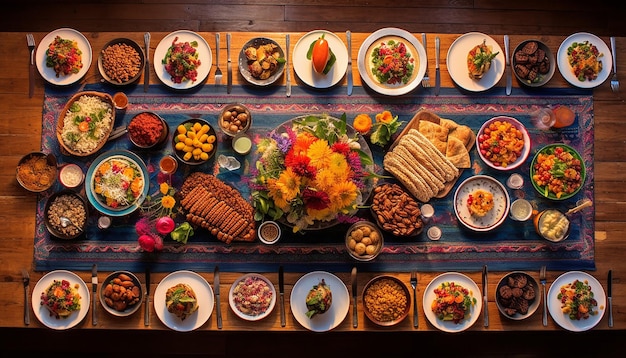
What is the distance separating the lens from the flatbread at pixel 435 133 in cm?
446

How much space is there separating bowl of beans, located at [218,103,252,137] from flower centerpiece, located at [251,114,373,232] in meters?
0.25

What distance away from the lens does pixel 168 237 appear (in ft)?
14.4

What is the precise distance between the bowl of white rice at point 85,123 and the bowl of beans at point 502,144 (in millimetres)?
3240

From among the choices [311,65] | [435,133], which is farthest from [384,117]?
[311,65]

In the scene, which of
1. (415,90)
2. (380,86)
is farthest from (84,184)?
(415,90)

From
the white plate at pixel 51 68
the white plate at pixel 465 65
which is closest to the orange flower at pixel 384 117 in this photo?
the white plate at pixel 465 65

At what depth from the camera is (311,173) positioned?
3.62m

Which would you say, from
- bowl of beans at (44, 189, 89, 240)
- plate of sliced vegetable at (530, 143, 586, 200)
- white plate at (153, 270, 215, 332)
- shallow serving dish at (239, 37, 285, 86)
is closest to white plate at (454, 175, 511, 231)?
plate of sliced vegetable at (530, 143, 586, 200)

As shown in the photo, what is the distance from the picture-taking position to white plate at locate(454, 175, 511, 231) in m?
4.41

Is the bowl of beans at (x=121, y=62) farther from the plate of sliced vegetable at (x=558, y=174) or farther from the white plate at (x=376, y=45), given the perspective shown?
the plate of sliced vegetable at (x=558, y=174)

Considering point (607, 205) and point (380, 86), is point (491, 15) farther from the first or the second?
point (607, 205)

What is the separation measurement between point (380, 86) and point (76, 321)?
129 inches

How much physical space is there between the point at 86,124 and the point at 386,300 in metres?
2.94

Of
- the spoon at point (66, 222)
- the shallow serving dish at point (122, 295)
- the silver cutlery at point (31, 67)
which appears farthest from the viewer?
the silver cutlery at point (31, 67)
